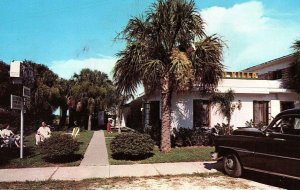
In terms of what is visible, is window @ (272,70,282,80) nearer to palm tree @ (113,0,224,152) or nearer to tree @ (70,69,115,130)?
palm tree @ (113,0,224,152)

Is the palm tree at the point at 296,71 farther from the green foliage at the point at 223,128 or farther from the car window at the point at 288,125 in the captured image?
the car window at the point at 288,125

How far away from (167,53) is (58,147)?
556 cm

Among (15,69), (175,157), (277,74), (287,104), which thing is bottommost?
(175,157)

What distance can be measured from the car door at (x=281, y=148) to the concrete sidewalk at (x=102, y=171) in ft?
6.88

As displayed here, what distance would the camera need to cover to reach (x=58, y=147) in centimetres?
1228

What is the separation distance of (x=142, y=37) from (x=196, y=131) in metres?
5.33

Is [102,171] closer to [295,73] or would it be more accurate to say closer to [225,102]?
[225,102]

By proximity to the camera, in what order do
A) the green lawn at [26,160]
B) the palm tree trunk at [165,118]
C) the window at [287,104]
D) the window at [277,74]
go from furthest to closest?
1. the window at [277,74]
2. the window at [287,104]
3. the palm tree trunk at [165,118]
4. the green lawn at [26,160]

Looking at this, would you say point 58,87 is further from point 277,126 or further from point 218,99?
point 277,126

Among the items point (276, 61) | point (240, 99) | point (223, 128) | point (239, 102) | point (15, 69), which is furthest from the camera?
point (276, 61)

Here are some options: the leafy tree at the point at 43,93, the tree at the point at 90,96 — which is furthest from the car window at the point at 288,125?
the tree at the point at 90,96

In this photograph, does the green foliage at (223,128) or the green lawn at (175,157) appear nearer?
the green lawn at (175,157)

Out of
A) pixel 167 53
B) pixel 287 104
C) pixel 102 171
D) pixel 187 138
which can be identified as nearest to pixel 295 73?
pixel 287 104

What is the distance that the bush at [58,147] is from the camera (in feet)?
40.3
